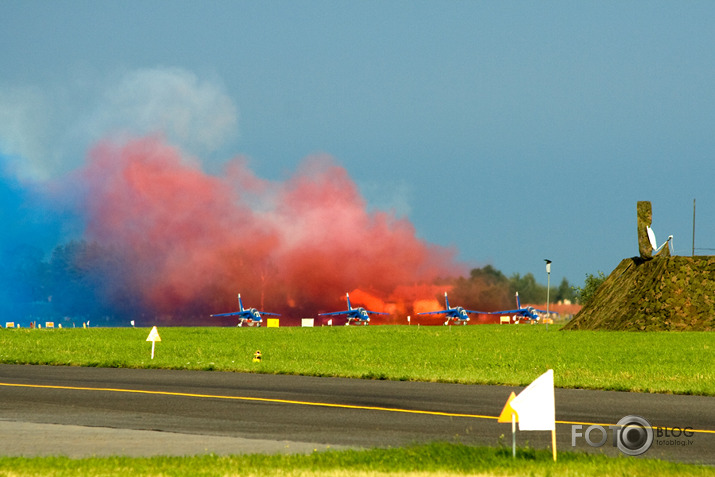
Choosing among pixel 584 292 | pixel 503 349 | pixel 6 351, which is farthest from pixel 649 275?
pixel 584 292

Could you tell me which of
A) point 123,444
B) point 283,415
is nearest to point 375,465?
point 123,444

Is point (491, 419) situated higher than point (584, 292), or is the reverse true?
point (584, 292)

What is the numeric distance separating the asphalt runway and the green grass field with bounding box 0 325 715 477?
4.39 feet

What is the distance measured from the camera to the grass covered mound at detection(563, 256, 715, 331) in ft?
189

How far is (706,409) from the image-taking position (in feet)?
68.9

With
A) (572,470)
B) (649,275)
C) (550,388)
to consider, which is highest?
(649,275)

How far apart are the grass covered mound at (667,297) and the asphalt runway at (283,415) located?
35136 millimetres

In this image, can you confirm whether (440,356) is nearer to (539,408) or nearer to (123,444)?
(123,444)

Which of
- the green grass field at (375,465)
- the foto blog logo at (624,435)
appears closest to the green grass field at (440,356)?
the foto blog logo at (624,435)

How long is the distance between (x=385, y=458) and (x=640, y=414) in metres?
8.60

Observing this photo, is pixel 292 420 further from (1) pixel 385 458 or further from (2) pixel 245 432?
(1) pixel 385 458

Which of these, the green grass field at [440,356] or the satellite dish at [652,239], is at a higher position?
the satellite dish at [652,239]

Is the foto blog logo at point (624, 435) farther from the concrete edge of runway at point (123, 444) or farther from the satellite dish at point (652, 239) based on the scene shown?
the satellite dish at point (652, 239)

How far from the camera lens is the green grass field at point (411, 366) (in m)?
12.5
